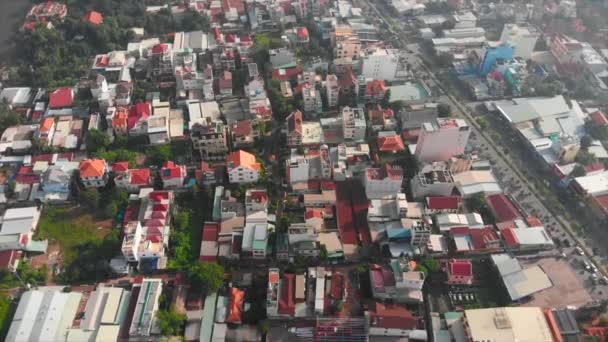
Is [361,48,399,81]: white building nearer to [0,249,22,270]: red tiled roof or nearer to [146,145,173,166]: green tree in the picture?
[146,145,173,166]: green tree

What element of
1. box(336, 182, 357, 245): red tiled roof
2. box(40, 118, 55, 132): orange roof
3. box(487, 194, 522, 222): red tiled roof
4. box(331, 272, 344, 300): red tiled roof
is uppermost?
box(40, 118, 55, 132): orange roof

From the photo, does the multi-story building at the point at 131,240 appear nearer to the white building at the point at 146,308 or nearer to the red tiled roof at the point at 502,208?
the white building at the point at 146,308

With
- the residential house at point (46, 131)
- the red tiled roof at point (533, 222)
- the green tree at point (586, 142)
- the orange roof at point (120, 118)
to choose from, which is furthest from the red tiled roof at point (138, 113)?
the green tree at point (586, 142)

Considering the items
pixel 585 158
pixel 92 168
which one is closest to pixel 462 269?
pixel 585 158

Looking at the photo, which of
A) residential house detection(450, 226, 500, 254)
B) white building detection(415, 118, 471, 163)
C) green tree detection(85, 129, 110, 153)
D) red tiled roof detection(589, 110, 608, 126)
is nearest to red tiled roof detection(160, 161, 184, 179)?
green tree detection(85, 129, 110, 153)

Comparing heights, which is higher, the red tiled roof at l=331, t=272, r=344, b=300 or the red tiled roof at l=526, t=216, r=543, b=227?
the red tiled roof at l=526, t=216, r=543, b=227
